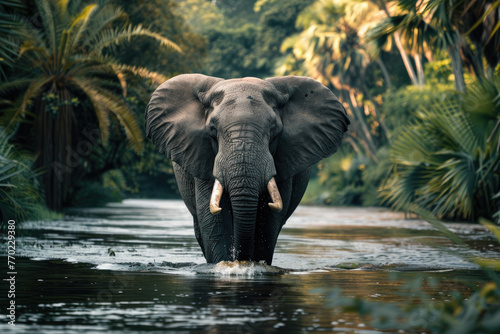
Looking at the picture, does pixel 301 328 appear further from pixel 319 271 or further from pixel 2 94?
pixel 2 94

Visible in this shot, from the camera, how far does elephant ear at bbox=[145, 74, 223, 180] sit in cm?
929

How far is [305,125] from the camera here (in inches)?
383

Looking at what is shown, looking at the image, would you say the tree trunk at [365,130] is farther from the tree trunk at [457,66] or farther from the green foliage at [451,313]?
the green foliage at [451,313]

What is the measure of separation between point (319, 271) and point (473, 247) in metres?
4.64

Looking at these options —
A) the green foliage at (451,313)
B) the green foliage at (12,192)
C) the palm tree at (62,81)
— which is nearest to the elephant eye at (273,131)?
the green foliage at (12,192)

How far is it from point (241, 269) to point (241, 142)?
142 centimetres

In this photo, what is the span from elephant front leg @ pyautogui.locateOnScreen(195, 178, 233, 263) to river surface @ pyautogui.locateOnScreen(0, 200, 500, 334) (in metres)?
0.20

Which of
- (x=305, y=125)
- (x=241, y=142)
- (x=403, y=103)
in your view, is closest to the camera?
(x=241, y=142)

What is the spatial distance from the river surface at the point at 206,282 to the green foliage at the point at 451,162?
2486 mm

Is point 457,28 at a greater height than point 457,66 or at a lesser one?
greater

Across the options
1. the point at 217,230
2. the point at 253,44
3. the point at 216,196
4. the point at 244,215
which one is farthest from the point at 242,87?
the point at 253,44

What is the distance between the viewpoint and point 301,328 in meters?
5.44

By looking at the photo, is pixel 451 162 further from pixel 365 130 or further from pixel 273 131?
pixel 365 130

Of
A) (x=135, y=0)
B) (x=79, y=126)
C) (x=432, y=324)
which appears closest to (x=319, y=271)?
(x=432, y=324)
